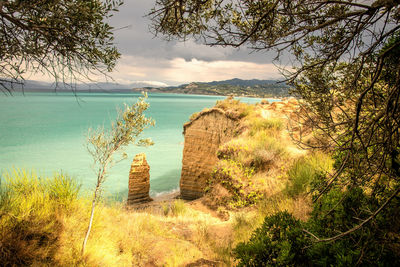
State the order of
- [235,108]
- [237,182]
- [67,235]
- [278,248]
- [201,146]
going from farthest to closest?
[201,146] → [235,108] → [237,182] → [67,235] → [278,248]

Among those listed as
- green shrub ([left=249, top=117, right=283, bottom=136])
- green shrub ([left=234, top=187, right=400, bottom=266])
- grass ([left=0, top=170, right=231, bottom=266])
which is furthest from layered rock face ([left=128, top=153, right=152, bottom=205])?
green shrub ([left=234, top=187, right=400, bottom=266])

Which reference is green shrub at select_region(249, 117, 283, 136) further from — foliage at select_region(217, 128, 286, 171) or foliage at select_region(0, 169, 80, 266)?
foliage at select_region(0, 169, 80, 266)

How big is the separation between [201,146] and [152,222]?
765 centimetres

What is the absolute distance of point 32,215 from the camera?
3.65 metres

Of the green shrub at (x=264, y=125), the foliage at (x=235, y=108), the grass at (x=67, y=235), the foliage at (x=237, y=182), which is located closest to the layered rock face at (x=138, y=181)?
the foliage at (x=237, y=182)

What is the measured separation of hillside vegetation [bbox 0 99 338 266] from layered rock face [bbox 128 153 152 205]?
5.49 m

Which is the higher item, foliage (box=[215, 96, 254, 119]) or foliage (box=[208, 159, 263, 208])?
foliage (box=[215, 96, 254, 119])

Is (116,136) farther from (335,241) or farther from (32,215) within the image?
(335,241)

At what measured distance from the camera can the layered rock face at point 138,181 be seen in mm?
13633

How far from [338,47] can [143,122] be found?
440cm

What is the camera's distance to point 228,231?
6207mm

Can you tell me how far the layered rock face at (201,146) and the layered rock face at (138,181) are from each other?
282 centimetres

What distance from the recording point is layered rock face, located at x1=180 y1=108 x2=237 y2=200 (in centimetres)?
1281

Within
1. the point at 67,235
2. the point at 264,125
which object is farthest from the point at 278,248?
the point at 264,125
